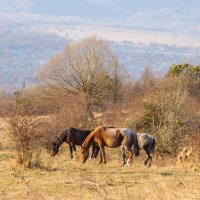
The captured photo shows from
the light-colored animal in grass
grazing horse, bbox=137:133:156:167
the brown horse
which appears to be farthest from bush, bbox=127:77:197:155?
the light-colored animal in grass

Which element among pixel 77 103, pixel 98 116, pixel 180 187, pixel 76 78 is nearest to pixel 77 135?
pixel 180 187

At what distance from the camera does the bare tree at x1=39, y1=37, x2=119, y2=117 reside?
53844 mm

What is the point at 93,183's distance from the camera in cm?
1330

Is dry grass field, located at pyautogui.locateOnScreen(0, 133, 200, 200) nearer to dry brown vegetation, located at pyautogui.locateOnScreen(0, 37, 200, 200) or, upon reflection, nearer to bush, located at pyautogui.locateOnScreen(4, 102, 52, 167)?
dry brown vegetation, located at pyautogui.locateOnScreen(0, 37, 200, 200)

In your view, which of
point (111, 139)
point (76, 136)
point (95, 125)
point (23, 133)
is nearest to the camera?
point (23, 133)

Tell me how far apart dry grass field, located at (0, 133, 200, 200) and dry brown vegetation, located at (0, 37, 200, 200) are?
0.08ft

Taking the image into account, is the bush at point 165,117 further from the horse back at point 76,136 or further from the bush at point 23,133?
the bush at point 23,133

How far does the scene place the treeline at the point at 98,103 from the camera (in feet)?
63.2

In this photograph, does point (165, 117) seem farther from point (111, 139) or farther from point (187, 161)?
point (187, 161)

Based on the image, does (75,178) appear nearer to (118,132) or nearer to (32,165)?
(32,165)

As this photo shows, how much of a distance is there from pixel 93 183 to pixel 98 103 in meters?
39.0

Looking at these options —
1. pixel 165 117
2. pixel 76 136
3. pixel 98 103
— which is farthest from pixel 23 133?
pixel 98 103

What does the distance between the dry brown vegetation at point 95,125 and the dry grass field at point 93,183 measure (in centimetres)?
2

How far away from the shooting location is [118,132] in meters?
21.7
